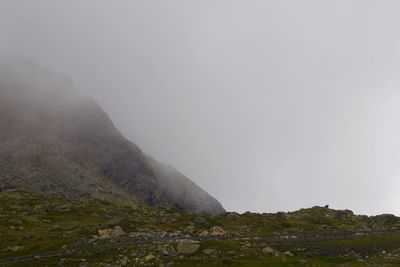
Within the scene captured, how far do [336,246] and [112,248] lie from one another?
41.1 m

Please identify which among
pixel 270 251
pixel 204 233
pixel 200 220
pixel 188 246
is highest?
pixel 200 220

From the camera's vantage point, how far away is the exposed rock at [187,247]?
229 feet

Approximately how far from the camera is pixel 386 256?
73.6m

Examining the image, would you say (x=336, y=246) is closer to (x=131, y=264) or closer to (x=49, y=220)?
(x=131, y=264)

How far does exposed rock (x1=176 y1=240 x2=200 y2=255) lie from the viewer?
229 feet

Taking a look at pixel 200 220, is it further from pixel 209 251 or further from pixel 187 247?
pixel 209 251

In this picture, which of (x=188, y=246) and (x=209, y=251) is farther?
(x=188, y=246)

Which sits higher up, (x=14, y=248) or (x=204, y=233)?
(x=204, y=233)

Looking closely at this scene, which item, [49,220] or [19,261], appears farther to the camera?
[49,220]

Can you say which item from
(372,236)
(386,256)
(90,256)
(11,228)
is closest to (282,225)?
(372,236)

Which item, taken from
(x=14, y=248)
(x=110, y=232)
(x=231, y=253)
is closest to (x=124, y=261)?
(x=231, y=253)

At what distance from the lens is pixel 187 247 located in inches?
2778

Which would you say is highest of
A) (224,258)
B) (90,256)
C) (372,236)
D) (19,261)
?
(372,236)

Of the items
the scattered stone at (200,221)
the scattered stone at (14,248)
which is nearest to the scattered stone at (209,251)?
the scattered stone at (14,248)
